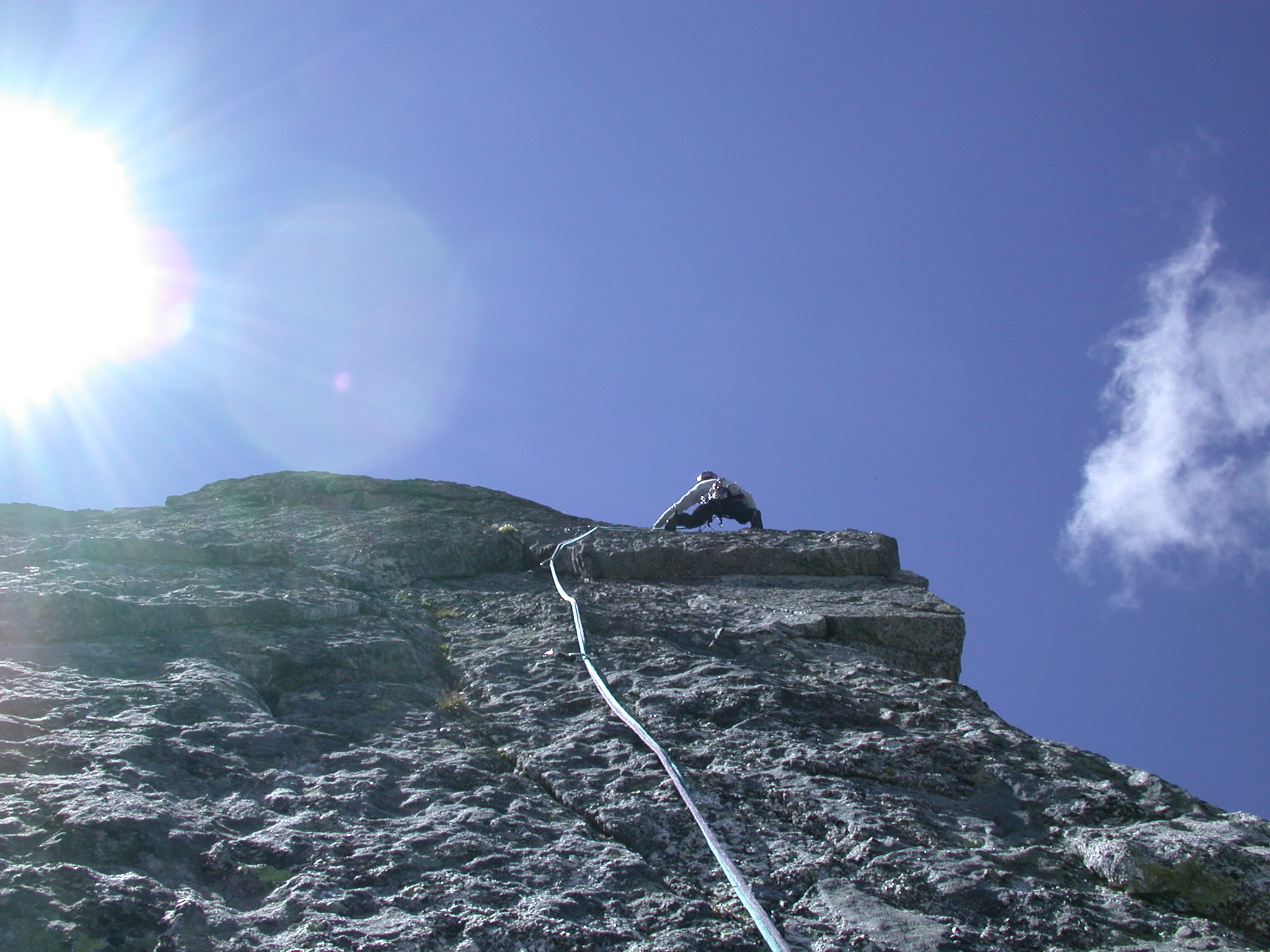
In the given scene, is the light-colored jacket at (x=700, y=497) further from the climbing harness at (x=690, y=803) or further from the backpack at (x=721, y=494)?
the climbing harness at (x=690, y=803)

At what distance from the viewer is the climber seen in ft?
41.1

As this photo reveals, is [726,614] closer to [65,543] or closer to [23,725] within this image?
[23,725]

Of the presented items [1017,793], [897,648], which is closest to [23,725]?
[1017,793]

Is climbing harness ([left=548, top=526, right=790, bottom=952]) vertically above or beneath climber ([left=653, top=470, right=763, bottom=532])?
beneath

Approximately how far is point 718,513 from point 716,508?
77mm

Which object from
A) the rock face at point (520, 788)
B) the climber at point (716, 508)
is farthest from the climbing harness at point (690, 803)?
the climber at point (716, 508)

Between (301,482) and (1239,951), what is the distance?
896cm

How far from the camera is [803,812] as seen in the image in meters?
3.62

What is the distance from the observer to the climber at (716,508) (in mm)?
12523

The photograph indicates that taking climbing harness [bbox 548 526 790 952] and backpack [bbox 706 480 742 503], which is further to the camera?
backpack [bbox 706 480 742 503]

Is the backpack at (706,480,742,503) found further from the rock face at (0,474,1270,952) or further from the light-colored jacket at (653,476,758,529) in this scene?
the rock face at (0,474,1270,952)

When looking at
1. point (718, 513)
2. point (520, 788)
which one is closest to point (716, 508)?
point (718, 513)

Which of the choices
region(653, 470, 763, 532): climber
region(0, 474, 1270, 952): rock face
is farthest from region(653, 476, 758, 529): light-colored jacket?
region(0, 474, 1270, 952): rock face

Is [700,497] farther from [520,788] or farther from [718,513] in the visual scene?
[520,788]
